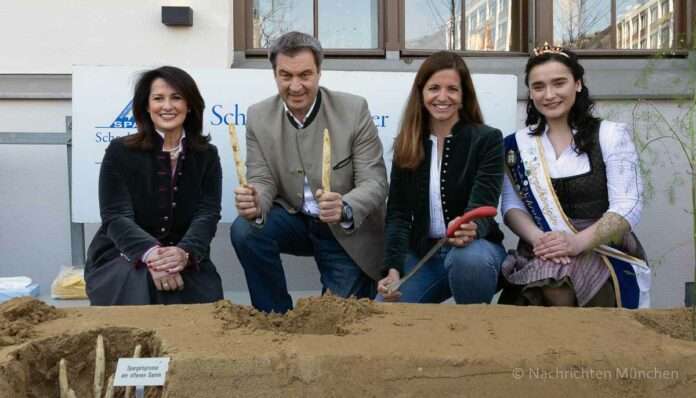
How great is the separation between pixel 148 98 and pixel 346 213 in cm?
105

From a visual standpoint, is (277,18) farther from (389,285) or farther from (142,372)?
(142,372)

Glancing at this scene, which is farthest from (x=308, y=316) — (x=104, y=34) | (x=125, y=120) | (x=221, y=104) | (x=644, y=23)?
(x=644, y=23)

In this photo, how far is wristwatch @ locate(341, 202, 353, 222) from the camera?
10.7 ft

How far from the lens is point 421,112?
3.53 meters

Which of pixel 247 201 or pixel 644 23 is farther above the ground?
pixel 644 23

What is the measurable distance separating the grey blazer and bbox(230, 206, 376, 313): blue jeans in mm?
70

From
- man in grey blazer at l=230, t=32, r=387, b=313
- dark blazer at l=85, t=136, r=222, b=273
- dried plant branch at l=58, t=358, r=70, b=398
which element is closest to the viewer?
dried plant branch at l=58, t=358, r=70, b=398

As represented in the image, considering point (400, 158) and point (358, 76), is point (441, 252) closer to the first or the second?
point (400, 158)

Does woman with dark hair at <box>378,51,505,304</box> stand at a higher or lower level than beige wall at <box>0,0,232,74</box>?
lower

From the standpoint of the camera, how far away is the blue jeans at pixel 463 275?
3.16 metres

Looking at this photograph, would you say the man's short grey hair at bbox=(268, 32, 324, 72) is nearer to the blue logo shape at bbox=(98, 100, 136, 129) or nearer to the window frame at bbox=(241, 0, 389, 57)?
the blue logo shape at bbox=(98, 100, 136, 129)

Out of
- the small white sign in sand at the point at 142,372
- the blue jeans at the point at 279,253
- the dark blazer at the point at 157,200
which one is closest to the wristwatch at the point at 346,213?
the blue jeans at the point at 279,253

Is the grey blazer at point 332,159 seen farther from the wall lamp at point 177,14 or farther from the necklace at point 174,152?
the wall lamp at point 177,14

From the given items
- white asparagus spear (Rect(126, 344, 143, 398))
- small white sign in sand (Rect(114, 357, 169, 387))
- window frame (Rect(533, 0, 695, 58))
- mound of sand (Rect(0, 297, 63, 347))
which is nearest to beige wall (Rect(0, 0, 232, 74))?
window frame (Rect(533, 0, 695, 58))
